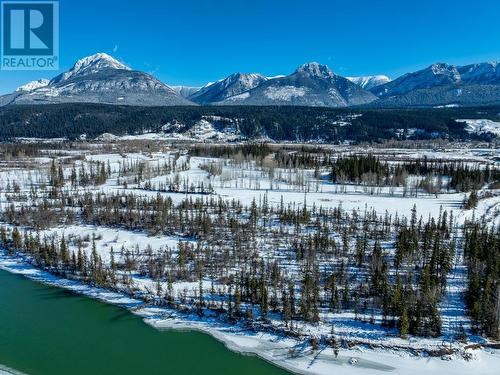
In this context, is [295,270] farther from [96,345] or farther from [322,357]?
[96,345]

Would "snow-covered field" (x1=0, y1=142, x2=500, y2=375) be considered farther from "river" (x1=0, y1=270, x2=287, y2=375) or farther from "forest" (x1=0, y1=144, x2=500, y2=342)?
Result: "river" (x1=0, y1=270, x2=287, y2=375)

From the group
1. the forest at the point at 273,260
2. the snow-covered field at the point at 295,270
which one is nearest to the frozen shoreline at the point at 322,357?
the snow-covered field at the point at 295,270

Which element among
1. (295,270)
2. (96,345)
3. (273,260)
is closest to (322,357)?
(295,270)

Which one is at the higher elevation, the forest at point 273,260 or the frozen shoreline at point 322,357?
the forest at point 273,260

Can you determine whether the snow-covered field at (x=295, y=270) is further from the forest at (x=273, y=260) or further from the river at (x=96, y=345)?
the river at (x=96, y=345)

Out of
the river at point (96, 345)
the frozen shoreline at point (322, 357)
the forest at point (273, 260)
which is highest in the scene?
the forest at point (273, 260)

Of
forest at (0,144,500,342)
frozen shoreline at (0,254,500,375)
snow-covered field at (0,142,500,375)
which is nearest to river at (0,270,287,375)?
frozen shoreline at (0,254,500,375)

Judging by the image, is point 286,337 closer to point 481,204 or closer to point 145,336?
point 145,336
